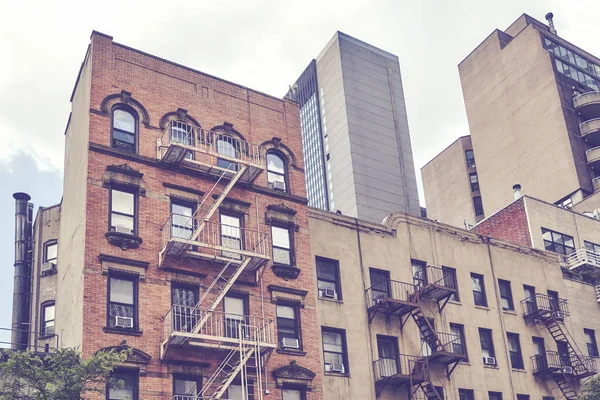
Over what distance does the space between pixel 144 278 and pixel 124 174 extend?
4.31m

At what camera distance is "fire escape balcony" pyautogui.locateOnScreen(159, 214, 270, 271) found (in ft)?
102

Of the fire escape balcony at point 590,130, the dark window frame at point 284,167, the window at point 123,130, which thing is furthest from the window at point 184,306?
the fire escape balcony at point 590,130

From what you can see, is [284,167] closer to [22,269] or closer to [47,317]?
[47,317]

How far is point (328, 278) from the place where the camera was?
3675 cm

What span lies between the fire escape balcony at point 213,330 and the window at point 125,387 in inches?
53.9

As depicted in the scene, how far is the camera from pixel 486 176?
83.0m

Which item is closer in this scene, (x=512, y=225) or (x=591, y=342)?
(x=591, y=342)

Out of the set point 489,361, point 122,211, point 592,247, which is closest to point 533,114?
point 592,247

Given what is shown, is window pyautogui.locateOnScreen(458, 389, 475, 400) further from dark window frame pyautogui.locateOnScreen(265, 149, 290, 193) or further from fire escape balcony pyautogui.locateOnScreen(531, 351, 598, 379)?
dark window frame pyautogui.locateOnScreen(265, 149, 290, 193)

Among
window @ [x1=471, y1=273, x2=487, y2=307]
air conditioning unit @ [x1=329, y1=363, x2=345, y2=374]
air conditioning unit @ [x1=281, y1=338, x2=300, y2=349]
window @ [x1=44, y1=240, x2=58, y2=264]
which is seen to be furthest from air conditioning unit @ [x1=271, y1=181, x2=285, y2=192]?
window @ [x1=44, y1=240, x2=58, y2=264]

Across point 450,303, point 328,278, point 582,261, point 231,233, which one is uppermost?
point 582,261

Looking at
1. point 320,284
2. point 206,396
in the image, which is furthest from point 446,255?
point 206,396

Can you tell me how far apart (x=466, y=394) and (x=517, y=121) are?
4640cm

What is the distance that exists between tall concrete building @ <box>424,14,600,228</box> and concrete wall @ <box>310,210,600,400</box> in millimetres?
28052
